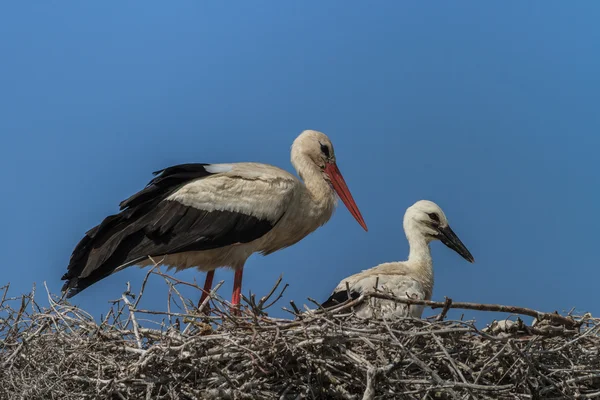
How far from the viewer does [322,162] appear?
708 cm

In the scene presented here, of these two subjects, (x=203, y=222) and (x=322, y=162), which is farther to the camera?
(x=322, y=162)

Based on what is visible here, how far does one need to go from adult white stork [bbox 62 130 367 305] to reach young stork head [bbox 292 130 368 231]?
0.35 metres

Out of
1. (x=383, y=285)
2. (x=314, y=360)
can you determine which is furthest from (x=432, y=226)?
(x=314, y=360)

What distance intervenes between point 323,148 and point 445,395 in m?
2.98

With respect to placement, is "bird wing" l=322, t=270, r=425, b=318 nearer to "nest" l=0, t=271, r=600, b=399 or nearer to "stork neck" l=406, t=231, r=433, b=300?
A: "stork neck" l=406, t=231, r=433, b=300

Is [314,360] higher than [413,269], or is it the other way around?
[413,269]

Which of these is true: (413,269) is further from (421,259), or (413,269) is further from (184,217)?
(184,217)

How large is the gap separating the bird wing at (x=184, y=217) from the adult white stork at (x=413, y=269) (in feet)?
2.42

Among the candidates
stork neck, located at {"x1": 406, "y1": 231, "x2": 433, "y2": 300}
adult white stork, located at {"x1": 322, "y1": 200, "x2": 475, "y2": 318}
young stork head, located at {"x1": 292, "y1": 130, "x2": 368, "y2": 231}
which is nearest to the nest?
adult white stork, located at {"x1": 322, "y1": 200, "x2": 475, "y2": 318}

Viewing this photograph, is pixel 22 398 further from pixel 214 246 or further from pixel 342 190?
pixel 342 190

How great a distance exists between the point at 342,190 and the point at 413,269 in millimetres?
912

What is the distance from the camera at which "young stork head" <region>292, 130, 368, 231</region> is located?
7020 mm

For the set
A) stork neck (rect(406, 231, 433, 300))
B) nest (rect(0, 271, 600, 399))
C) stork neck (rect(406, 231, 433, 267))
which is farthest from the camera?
stork neck (rect(406, 231, 433, 267))

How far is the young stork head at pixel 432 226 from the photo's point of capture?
702 centimetres
